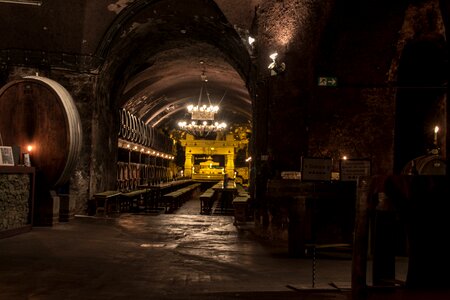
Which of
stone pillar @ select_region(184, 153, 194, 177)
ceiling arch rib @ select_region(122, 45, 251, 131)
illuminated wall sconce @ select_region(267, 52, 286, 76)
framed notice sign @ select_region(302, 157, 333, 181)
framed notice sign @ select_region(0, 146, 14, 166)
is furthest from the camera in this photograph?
stone pillar @ select_region(184, 153, 194, 177)

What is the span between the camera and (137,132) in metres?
17.3

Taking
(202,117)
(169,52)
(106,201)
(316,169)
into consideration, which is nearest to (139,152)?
(202,117)

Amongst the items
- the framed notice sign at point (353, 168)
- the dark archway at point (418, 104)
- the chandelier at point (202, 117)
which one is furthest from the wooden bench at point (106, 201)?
the chandelier at point (202, 117)

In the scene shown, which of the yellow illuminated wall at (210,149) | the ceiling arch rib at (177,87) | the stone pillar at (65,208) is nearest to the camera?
the stone pillar at (65,208)

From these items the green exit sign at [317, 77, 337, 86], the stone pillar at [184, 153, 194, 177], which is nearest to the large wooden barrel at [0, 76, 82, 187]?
the green exit sign at [317, 77, 337, 86]

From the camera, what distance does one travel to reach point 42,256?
6062mm

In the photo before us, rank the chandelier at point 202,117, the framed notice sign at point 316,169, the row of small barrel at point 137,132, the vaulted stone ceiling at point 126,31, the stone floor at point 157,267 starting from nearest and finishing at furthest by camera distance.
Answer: the stone floor at point 157,267 → the framed notice sign at point 316,169 → the vaulted stone ceiling at point 126,31 → the row of small barrel at point 137,132 → the chandelier at point 202,117

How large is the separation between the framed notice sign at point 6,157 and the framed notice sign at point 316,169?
13.6 ft

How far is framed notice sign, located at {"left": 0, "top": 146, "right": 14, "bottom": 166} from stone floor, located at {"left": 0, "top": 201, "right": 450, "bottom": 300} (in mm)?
1051

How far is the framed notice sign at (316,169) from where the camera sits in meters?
7.24

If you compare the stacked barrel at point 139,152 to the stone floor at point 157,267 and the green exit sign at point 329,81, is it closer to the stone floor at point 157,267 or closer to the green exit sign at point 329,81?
the stone floor at point 157,267

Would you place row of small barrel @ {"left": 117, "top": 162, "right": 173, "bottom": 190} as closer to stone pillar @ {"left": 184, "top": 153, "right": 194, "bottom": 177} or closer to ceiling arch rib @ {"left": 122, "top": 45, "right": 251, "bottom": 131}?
ceiling arch rib @ {"left": 122, "top": 45, "right": 251, "bottom": 131}

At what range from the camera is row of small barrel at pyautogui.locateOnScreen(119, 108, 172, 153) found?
15602 mm

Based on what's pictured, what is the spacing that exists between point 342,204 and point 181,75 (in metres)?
11.5
